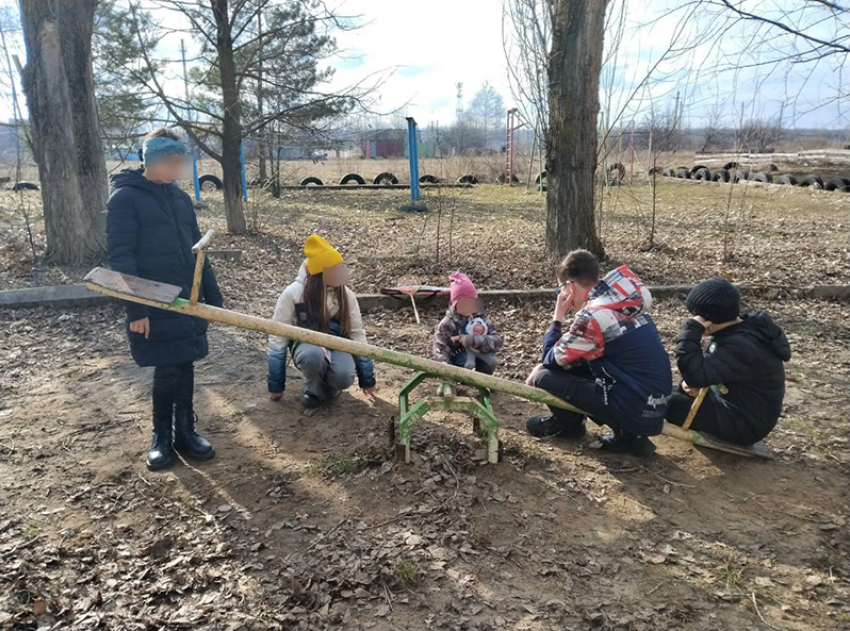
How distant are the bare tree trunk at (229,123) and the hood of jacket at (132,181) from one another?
27.4 ft

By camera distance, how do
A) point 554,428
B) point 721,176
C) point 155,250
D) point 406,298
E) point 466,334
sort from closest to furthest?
point 155,250 → point 554,428 → point 466,334 → point 406,298 → point 721,176

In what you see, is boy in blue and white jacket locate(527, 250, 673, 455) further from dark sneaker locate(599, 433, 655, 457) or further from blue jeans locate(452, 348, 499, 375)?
blue jeans locate(452, 348, 499, 375)

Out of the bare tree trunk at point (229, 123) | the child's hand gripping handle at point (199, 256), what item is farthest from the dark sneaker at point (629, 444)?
the bare tree trunk at point (229, 123)

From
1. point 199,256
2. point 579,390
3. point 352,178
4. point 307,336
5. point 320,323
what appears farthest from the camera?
point 352,178

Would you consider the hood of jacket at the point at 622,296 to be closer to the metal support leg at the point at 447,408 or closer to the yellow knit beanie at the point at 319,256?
the metal support leg at the point at 447,408

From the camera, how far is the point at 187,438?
3.62 metres

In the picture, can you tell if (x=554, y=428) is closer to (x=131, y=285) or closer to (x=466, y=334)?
(x=466, y=334)

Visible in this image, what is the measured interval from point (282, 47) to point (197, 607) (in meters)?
11.0

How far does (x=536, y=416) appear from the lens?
4090 millimetres

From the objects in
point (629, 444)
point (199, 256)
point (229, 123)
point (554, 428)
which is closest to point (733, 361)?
point (629, 444)

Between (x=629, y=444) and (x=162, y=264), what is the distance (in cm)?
279

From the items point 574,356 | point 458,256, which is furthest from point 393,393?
point 458,256

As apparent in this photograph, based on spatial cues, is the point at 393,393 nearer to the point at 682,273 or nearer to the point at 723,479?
the point at 723,479

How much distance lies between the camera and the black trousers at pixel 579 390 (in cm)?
343
